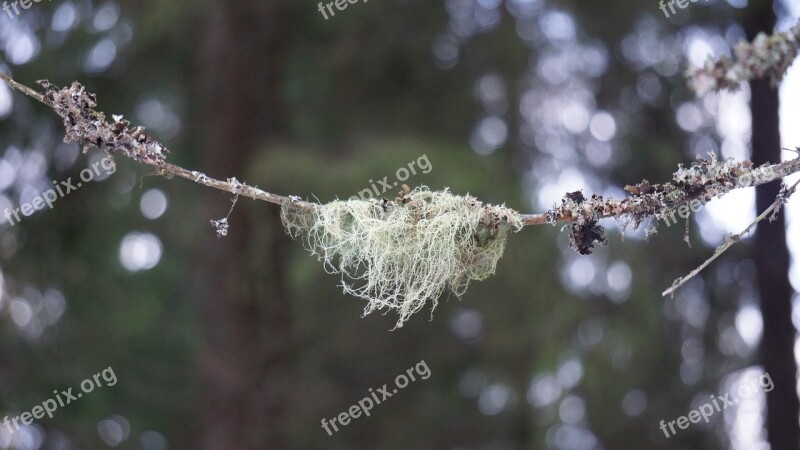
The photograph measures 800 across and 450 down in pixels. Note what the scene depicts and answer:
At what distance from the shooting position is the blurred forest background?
17.6 feet

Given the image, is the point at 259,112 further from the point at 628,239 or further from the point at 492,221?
the point at 492,221

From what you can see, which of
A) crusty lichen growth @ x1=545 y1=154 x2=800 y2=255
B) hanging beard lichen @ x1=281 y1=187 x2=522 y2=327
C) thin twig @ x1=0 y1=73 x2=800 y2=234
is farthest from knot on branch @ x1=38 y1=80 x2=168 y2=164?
crusty lichen growth @ x1=545 y1=154 x2=800 y2=255

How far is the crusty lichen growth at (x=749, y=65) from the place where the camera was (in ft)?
Answer: 4.49

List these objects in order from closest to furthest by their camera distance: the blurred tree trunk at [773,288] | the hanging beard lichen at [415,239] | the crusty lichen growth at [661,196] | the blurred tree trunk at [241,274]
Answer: the crusty lichen growth at [661,196], the hanging beard lichen at [415,239], the blurred tree trunk at [241,274], the blurred tree trunk at [773,288]

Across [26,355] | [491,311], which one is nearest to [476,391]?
[491,311]

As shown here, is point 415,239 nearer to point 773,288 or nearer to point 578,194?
point 578,194

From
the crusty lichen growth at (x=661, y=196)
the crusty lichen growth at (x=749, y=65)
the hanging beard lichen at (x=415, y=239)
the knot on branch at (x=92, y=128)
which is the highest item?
the knot on branch at (x=92, y=128)

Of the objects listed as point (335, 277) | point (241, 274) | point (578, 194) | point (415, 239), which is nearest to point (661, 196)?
point (578, 194)

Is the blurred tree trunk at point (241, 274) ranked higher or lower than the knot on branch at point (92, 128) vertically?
higher

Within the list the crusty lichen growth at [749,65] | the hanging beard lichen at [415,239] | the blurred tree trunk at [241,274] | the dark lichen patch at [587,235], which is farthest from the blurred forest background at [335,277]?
the crusty lichen growth at [749,65]

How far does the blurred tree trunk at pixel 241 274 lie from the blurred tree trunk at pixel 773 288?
321cm

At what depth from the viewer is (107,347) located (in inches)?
241

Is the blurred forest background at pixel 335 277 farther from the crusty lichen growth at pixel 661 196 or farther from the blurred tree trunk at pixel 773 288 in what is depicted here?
the crusty lichen growth at pixel 661 196

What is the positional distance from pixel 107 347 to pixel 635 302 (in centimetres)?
398
